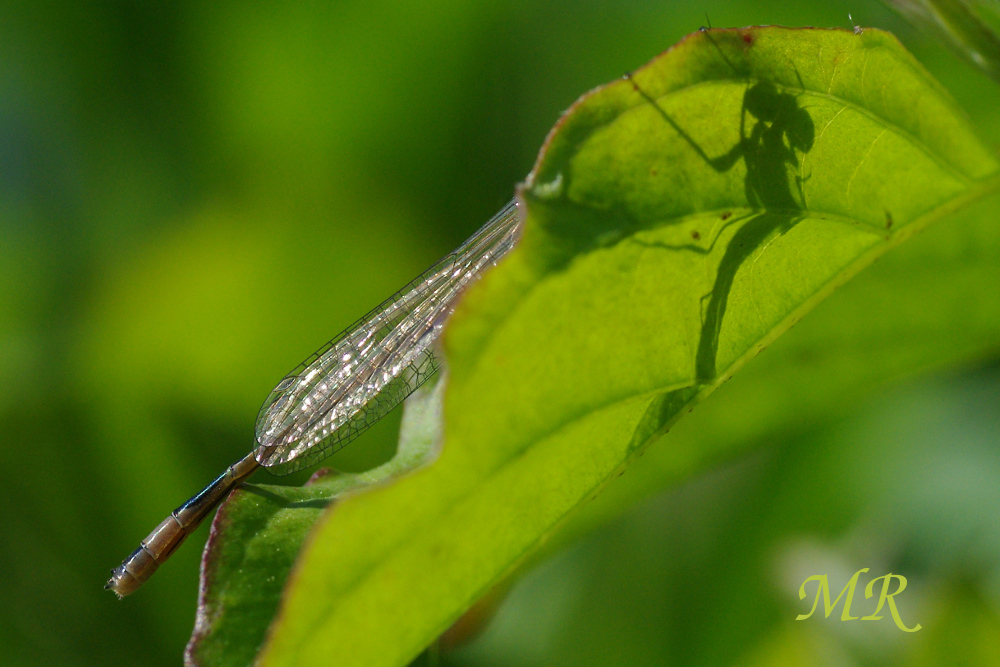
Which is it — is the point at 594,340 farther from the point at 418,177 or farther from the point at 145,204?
the point at 145,204

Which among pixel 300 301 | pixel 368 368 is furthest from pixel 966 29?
pixel 300 301

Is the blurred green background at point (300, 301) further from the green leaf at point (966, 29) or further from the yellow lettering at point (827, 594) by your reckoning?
the green leaf at point (966, 29)

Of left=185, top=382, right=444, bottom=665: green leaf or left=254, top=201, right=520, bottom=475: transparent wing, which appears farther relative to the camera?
Answer: left=254, top=201, right=520, bottom=475: transparent wing

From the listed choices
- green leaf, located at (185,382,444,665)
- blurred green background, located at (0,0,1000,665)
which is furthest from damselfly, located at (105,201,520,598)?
green leaf, located at (185,382,444,665)

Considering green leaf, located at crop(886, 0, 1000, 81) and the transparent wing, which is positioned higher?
the transparent wing

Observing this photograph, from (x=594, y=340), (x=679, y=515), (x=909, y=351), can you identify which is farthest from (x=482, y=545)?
(x=679, y=515)

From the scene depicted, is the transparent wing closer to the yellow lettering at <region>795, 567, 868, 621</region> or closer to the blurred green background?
the blurred green background
